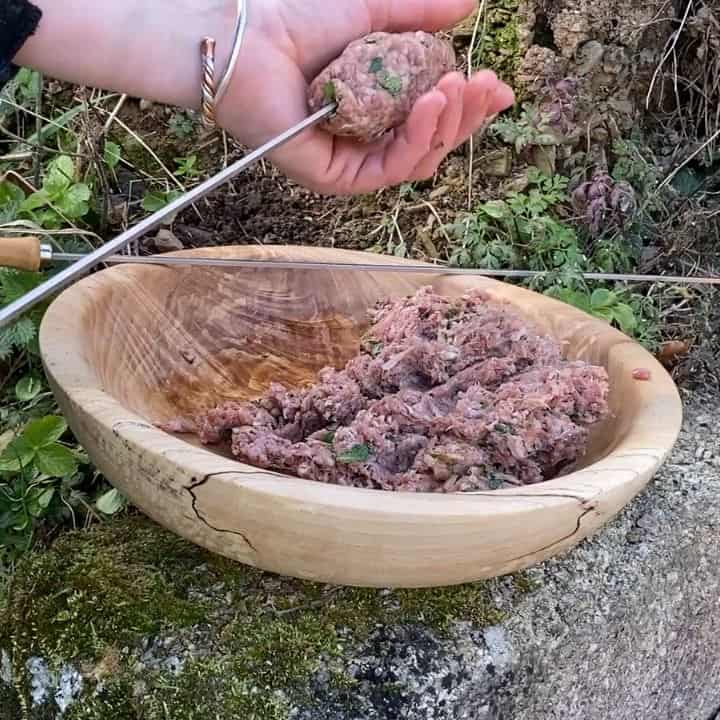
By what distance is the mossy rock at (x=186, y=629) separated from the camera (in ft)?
3.32

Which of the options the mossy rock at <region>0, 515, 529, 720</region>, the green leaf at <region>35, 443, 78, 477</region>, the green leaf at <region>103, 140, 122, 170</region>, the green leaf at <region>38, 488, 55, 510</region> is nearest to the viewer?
the mossy rock at <region>0, 515, 529, 720</region>

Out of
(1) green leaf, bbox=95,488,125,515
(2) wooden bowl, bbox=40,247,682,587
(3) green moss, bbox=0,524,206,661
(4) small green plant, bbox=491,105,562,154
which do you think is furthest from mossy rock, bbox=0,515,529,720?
(4) small green plant, bbox=491,105,562,154

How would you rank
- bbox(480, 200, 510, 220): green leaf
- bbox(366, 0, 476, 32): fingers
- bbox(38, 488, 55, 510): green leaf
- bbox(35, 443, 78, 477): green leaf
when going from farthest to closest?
bbox(480, 200, 510, 220): green leaf → bbox(38, 488, 55, 510): green leaf → bbox(35, 443, 78, 477): green leaf → bbox(366, 0, 476, 32): fingers

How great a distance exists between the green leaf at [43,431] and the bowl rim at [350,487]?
32 centimetres

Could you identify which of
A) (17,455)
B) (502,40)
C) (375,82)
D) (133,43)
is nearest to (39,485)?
(17,455)

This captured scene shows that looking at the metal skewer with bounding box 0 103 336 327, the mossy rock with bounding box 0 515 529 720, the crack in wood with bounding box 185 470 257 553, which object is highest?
the metal skewer with bounding box 0 103 336 327

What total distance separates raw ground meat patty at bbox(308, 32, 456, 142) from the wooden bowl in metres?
0.35

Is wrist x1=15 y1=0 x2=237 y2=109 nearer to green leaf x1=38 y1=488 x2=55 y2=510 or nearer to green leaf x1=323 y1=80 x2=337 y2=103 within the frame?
green leaf x1=323 y1=80 x2=337 y2=103

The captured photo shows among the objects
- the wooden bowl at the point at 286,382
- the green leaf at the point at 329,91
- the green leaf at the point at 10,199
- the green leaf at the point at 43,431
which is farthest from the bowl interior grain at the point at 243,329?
the green leaf at the point at 10,199

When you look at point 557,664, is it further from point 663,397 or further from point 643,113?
point 643,113

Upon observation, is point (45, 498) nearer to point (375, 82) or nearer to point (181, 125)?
point (375, 82)

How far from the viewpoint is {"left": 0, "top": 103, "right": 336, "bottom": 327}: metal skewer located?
36.6 inches

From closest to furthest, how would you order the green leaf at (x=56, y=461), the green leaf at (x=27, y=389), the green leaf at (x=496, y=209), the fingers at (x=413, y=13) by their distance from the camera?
the fingers at (x=413, y=13) → the green leaf at (x=56, y=461) → the green leaf at (x=27, y=389) → the green leaf at (x=496, y=209)

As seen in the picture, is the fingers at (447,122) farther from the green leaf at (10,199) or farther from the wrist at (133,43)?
the green leaf at (10,199)
